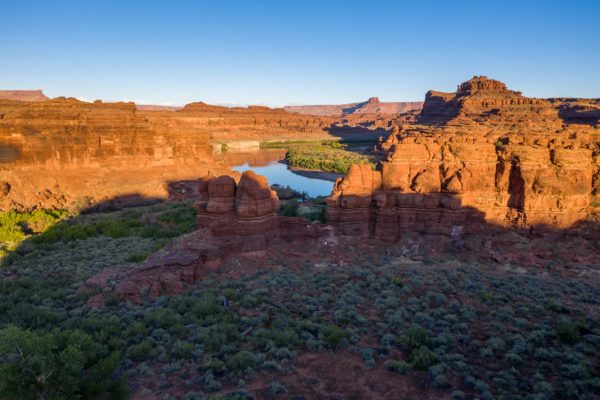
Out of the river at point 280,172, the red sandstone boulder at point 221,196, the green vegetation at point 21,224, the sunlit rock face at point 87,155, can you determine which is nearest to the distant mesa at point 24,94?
the river at point 280,172

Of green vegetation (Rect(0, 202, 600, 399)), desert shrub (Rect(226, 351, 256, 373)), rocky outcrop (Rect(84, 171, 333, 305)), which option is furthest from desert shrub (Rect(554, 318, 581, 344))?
rocky outcrop (Rect(84, 171, 333, 305))

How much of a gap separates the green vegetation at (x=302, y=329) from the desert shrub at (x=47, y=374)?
19mm

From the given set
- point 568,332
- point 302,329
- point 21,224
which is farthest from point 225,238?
point 21,224

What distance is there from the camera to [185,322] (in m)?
8.57

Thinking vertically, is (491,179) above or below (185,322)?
above

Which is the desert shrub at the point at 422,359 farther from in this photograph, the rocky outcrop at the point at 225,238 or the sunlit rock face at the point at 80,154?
the sunlit rock face at the point at 80,154

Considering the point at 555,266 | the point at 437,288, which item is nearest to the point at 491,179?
the point at 555,266

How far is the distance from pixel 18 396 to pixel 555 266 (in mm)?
15925

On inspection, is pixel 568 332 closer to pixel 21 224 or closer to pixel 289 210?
pixel 289 210

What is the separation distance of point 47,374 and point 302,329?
4.86 meters

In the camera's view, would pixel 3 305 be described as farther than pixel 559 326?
Yes

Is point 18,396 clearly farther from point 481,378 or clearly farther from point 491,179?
point 491,179

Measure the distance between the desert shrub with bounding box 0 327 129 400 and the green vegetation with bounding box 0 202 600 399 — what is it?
19 mm

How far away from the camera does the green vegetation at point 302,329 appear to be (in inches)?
244
